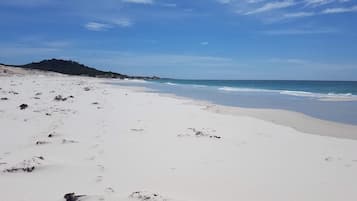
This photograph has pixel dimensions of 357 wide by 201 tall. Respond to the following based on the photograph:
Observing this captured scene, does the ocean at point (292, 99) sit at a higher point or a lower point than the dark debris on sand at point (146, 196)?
higher

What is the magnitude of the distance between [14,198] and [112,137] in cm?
382

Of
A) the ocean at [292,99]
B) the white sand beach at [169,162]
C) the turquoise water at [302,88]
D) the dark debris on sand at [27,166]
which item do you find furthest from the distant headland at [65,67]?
the dark debris on sand at [27,166]

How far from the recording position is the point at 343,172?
5723 millimetres

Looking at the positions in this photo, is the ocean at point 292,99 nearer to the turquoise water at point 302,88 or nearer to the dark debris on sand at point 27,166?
the turquoise water at point 302,88

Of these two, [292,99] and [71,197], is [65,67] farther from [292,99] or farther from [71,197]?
[71,197]

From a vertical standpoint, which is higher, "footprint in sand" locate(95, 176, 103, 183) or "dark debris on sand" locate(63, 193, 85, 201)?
"dark debris on sand" locate(63, 193, 85, 201)

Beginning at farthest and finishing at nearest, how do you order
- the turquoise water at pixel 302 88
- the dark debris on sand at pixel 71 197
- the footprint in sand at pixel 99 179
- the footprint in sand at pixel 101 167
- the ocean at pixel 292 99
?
Result: 1. the turquoise water at pixel 302 88
2. the ocean at pixel 292 99
3. the footprint in sand at pixel 101 167
4. the footprint in sand at pixel 99 179
5. the dark debris on sand at pixel 71 197

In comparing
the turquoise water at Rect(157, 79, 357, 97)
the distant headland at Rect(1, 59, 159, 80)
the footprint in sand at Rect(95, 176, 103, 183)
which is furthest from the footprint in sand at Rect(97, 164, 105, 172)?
the distant headland at Rect(1, 59, 159, 80)

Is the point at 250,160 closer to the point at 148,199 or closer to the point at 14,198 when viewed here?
the point at 148,199

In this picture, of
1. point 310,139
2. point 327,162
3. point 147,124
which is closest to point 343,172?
point 327,162

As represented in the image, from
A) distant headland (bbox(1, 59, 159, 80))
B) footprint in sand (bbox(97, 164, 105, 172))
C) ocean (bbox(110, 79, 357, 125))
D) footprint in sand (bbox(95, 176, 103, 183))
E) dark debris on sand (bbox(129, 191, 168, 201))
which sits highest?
distant headland (bbox(1, 59, 159, 80))

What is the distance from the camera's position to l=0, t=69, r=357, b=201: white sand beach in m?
4.60

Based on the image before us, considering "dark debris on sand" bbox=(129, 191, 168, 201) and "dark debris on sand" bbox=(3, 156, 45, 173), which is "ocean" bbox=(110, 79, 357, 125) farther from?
"dark debris on sand" bbox=(3, 156, 45, 173)

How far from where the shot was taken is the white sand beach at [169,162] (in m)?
4.60
